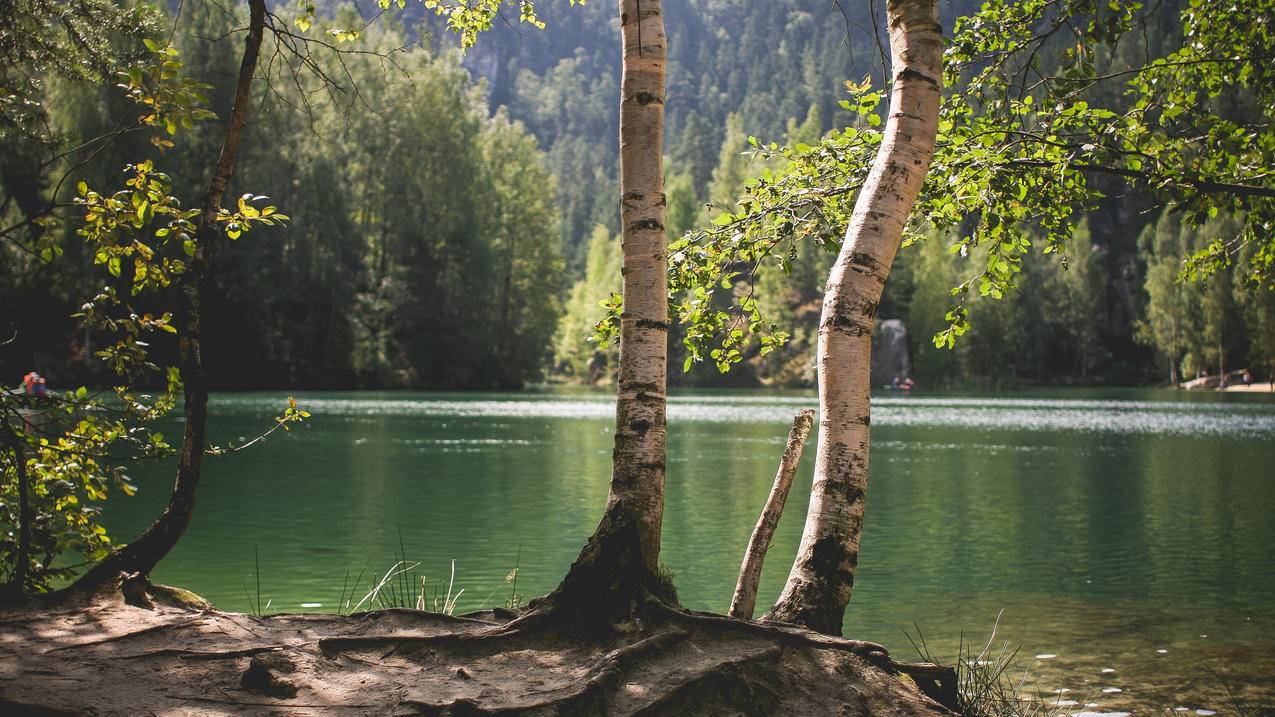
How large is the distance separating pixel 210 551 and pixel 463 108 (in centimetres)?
6140

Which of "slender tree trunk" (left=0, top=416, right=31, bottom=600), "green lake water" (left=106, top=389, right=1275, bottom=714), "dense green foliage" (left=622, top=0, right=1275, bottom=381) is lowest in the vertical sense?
"green lake water" (left=106, top=389, right=1275, bottom=714)

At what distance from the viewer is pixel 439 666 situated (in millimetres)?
4902

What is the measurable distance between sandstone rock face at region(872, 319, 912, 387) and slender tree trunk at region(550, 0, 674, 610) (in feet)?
305

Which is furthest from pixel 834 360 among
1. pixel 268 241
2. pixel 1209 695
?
pixel 268 241

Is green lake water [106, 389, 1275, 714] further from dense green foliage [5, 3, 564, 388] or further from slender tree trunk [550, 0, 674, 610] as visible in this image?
dense green foliage [5, 3, 564, 388]

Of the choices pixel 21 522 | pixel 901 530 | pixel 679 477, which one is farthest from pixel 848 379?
pixel 679 477

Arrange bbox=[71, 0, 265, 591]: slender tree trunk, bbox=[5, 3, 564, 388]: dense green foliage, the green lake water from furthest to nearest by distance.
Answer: bbox=[5, 3, 564, 388]: dense green foliage → the green lake water → bbox=[71, 0, 265, 591]: slender tree trunk

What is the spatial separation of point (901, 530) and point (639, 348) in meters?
15.1

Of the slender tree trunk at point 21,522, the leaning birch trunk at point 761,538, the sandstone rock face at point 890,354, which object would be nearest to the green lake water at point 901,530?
the leaning birch trunk at point 761,538

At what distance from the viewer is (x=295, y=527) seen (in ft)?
60.0

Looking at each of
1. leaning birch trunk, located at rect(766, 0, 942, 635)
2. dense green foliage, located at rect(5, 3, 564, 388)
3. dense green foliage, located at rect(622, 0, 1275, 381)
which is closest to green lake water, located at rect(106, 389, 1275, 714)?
dense green foliage, located at rect(622, 0, 1275, 381)

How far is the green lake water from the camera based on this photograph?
11.8 metres

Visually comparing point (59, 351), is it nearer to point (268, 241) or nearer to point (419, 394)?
point (268, 241)

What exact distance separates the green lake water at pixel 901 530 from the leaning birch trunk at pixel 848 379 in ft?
15.6
